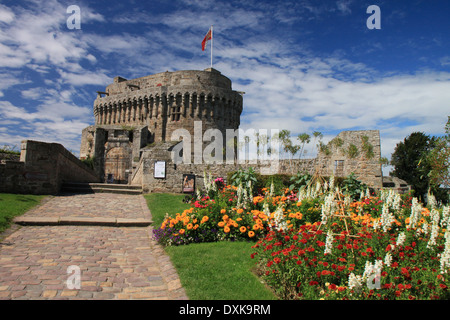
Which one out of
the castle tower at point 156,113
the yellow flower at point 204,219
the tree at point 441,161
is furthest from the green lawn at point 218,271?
the castle tower at point 156,113

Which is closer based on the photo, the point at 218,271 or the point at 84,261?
the point at 218,271

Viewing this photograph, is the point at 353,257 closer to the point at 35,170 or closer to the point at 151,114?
the point at 35,170

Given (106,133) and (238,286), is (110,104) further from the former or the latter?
(238,286)

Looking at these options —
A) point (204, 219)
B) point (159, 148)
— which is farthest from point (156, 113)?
point (204, 219)

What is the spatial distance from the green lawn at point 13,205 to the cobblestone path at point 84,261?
1.11 feet

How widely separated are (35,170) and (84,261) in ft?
31.3

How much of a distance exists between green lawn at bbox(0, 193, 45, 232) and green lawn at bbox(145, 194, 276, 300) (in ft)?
16.8

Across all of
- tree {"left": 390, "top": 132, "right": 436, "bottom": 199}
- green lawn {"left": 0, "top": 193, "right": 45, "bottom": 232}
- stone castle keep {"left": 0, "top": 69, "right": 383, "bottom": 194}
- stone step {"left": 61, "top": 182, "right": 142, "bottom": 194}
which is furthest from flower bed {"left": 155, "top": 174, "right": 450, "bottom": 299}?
tree {"left": 390, "top": 132, "right": 436, "bottom": 199}

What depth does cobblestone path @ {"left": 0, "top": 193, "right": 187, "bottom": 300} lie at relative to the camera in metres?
4.39

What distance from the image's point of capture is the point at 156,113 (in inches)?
1423

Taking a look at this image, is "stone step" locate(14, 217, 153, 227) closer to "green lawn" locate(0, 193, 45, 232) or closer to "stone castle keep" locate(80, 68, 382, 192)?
"green lawn" locate(0, 193, 45, 232)

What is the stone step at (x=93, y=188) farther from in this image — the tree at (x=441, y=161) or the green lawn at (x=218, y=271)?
the tree at (x=441, y=161)
